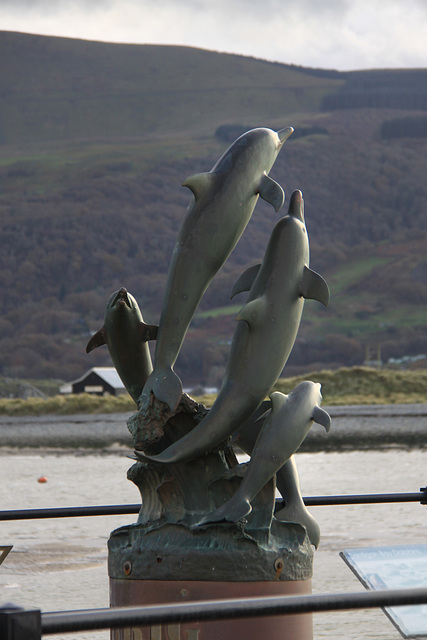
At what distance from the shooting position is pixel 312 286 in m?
4.34

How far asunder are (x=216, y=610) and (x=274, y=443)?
1821 mm

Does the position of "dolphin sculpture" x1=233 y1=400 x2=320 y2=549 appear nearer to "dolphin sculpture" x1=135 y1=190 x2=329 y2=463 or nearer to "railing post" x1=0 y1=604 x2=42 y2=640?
"dolphin sculpture" x1=135 y1=190 x2=329 y2=463

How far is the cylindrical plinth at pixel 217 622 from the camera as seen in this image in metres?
3.74

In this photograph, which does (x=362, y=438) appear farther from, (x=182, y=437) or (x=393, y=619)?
(x=182, y=437)

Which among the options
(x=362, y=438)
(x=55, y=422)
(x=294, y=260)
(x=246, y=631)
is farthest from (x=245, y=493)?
(x=55, y=422)

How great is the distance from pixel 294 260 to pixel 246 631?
1.65m

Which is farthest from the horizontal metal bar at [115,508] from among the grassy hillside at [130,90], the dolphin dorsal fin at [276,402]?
the grassy hillside at [130,90]

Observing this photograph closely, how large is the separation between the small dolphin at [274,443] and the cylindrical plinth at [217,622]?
282 mm

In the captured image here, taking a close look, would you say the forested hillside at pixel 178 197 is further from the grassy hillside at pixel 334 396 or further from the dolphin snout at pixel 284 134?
the dolphin snout at pixel 284 134

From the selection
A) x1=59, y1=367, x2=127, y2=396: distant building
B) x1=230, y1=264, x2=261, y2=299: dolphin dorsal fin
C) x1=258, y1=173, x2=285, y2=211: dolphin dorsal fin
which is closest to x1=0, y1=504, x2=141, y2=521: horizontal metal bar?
x1=230, y1=264, x2=261, y2=299: dolphin dorsal fin

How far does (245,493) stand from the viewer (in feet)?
13.0

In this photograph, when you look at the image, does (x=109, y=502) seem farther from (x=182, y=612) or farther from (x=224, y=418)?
(x=182, y=612)

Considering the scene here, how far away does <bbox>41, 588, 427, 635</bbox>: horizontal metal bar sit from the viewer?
221 cm

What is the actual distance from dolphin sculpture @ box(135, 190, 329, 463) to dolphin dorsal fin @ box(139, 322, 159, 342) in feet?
1.22
